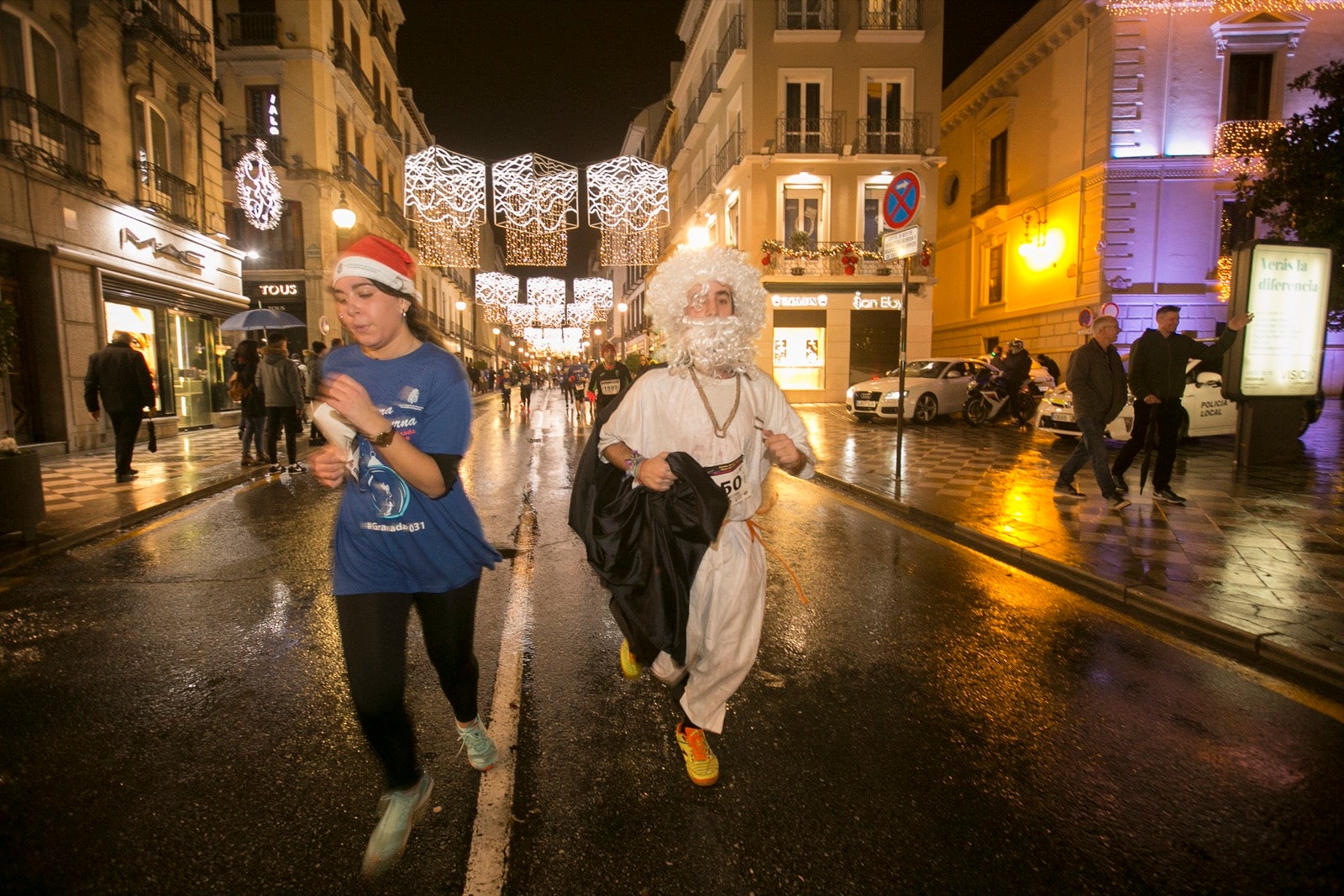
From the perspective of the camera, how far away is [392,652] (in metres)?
2.14

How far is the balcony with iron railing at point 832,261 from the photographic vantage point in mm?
24203

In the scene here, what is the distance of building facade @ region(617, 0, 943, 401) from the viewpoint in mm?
23859

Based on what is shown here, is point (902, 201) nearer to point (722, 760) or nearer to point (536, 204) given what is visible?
point (536, 204)

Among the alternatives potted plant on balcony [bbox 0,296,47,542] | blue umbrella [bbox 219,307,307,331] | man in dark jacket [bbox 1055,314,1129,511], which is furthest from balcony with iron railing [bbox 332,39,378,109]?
man in dark jacket [bbox 1055,314,1129,511]

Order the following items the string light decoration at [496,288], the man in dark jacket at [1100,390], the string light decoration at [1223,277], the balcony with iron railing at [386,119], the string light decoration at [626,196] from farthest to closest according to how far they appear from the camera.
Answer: the balcony with iron railing at [386,119], the string light decoration at [496,288], the string light decoration at [1223,277], the string light decoration at [626,196], the man in dark jacket at [1100,390]

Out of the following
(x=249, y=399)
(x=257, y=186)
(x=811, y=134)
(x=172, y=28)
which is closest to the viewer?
(x=249, y=399)

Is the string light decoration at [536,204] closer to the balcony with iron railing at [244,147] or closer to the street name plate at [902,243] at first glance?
the street name plate at [902,243]

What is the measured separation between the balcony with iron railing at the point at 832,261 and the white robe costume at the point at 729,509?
22.4 meters

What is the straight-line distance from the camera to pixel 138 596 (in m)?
4.71

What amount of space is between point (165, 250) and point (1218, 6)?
1103 inches

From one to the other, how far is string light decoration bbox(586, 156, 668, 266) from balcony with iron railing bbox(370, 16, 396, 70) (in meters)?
21.9

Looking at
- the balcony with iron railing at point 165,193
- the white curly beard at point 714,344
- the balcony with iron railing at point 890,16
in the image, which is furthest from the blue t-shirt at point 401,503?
the balcony with iron railing at point 890,16

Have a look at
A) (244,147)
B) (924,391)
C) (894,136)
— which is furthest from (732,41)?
(244,147)

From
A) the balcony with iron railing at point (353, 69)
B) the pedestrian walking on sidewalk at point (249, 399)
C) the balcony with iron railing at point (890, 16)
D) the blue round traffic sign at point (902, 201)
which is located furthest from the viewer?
the balcony with iron railing at point (353, 69)
